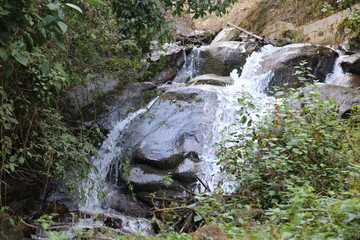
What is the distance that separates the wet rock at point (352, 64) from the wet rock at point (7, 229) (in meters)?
8.67

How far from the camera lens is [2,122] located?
11.3ft

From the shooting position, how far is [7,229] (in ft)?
13.3

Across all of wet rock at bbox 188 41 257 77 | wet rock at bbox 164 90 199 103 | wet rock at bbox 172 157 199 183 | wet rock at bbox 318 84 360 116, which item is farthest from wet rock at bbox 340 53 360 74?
wet rock at bbox 172 157 199 183

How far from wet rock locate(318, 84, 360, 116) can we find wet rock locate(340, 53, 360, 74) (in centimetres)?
209

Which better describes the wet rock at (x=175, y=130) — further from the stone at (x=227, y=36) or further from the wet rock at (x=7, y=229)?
the stone at (x=227, y=36)

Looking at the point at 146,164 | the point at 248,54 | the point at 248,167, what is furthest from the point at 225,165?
the point at 248,54

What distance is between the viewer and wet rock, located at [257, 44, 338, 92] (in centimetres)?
1006

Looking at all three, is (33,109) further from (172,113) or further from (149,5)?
(172,113)

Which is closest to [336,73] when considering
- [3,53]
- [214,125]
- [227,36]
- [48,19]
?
[214,125]

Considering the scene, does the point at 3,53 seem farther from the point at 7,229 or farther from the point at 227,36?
the point at 227,36

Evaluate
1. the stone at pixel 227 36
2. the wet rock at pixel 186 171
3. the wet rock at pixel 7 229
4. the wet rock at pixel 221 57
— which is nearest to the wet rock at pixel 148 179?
the wet rock at pixel 186 171

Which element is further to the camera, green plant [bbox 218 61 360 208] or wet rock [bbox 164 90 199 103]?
wet rock [bbox 164 90 199 103]

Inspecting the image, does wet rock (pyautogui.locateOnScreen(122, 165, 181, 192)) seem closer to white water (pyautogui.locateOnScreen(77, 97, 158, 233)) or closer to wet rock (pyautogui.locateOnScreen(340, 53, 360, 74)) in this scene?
white water (pyautogui.locateOnScreen(77, 97, 158, 233))

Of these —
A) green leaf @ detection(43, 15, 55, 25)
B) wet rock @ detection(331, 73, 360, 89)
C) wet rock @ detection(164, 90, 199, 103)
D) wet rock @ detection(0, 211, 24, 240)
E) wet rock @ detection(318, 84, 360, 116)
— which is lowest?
wet rock @ detection(0, 211, 24, 240)
